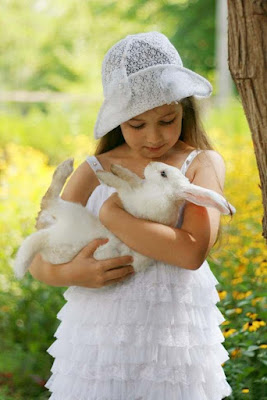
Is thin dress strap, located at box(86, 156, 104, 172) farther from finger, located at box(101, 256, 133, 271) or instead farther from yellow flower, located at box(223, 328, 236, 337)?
yellow flower, located at box(223, 328, 236, 337)

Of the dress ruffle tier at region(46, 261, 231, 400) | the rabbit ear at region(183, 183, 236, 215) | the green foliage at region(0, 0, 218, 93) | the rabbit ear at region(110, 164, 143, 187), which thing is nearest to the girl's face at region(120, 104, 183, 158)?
the rabbit ear at region(110, 164, 143, 187)

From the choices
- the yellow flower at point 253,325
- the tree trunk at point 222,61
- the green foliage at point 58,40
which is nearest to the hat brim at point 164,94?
the yellow flower at point 253,325

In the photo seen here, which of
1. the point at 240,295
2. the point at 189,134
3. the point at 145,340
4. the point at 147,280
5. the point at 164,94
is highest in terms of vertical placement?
the point at 164,94

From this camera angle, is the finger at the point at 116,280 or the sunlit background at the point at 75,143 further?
the sunlit background at the point at 75,143

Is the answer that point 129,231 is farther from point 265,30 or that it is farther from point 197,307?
point 265,30

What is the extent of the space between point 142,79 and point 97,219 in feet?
1.28

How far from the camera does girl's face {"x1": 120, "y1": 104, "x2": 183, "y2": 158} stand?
6.78 feet

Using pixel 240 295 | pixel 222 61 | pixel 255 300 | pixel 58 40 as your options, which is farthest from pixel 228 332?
pixel 58 40

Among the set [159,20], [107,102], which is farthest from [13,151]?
[159,20]

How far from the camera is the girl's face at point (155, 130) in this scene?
2066 millimetres

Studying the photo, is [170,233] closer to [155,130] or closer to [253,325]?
[155,130]

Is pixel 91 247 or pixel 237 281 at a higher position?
pixel 91 247

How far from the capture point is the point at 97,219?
83.2 inches

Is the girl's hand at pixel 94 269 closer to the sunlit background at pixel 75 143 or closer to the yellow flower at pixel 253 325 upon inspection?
the sunlit background at pixel 75 143
